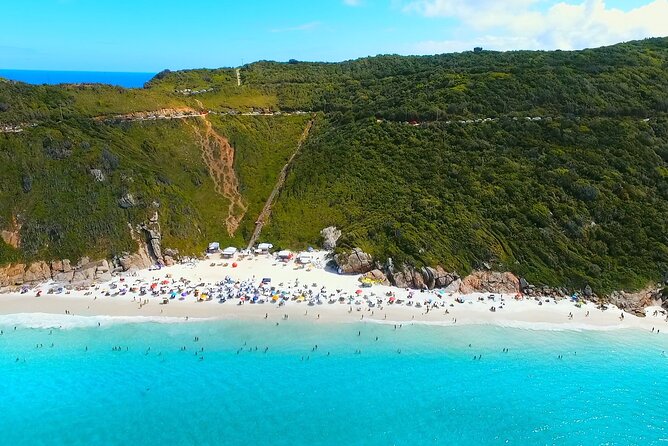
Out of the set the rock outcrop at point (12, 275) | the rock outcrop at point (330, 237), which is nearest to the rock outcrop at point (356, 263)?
the rock outcrop at point (330, 237)

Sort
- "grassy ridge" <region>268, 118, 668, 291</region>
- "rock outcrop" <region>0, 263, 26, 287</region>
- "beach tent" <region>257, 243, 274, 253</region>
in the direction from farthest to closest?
"beach tent" <region>257, 243, 274, 253</region>, "grassy ridge" <region>268, 118, 668, 291</region>, "rock outcrop" <region>0, 263, 26, 287</region>

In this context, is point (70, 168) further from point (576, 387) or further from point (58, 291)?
point (576, 387)

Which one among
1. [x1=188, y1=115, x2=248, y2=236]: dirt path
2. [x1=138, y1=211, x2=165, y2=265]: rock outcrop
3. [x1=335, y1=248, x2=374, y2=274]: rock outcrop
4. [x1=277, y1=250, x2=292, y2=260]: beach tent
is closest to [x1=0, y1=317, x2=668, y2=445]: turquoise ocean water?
[x1=335, y1=248, x2=374, y2=274]: rock outcrop

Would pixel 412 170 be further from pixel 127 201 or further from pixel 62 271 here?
pixel 62 271

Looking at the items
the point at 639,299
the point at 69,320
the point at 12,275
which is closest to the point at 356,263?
the point at 69,320

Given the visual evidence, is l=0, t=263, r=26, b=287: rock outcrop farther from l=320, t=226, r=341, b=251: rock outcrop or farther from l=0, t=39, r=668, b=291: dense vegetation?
l=320, t=226, r=341, b=251: rock outcrop

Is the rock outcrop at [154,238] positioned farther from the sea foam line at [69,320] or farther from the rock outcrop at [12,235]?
the rock outcrop at [12,235]

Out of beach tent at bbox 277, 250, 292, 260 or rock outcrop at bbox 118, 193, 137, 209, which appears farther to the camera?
rock outcrop at bbox 118, 193, 137, 209
